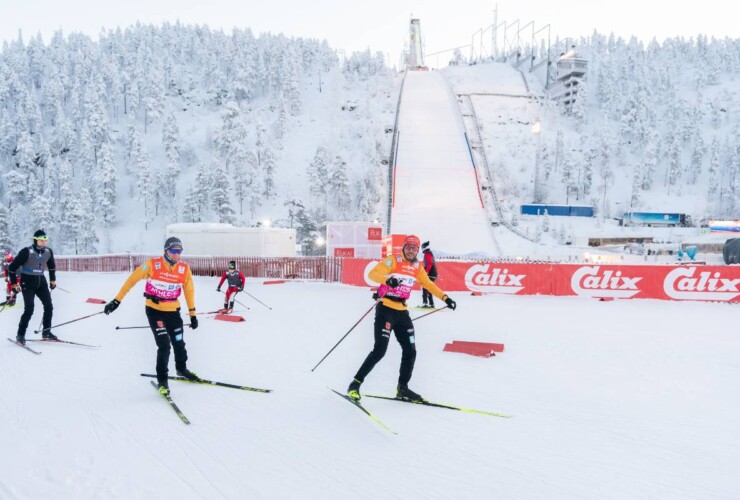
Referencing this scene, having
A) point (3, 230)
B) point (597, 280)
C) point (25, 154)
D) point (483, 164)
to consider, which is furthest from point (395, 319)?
point (25, 154)

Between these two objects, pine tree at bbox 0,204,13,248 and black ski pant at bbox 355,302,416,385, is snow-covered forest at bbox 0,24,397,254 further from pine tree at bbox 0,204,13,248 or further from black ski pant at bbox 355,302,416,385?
black ski pant at bbox 355,302,416,385

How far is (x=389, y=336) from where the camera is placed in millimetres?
5176

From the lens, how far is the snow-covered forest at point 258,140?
201ft

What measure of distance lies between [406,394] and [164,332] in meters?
2.98

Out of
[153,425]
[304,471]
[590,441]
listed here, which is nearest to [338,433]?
[304,471]

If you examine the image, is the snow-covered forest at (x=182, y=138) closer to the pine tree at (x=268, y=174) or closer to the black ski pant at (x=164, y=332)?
the pine tree at (x=268, y=174)

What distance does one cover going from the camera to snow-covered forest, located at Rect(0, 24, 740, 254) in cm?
6122

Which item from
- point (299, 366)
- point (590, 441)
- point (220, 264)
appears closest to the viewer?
point (590, 441)

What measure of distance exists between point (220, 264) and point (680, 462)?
2364 centimetres

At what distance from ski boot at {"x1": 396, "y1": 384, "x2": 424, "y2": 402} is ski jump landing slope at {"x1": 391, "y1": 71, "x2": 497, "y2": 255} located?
32599mm

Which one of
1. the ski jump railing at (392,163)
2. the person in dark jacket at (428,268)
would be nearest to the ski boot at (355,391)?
the person in dark jacket at (428,268)

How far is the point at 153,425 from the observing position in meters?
4.60

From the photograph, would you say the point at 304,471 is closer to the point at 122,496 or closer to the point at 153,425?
the point at 122,496

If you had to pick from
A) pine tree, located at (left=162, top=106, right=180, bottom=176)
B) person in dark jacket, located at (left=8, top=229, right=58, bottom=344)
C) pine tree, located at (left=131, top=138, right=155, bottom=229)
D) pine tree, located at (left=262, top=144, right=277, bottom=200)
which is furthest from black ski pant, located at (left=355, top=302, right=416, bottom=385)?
pine tree, located at (left=162, top=106, right=180, bottom=176)
